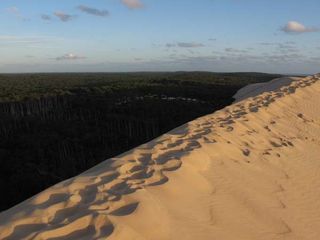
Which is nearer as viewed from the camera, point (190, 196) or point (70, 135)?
point (190, 196)

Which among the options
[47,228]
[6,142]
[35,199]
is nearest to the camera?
[47,228]

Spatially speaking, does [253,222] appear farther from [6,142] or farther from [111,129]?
[111,129]

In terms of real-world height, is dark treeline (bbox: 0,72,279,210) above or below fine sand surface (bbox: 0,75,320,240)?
below

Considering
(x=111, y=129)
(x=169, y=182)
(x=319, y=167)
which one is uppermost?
(x=169, y=182)

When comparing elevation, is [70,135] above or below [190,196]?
below

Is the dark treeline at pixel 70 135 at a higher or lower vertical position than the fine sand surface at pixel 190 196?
lower

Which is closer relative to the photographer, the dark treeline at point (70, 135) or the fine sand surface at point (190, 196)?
the fine sand surface at point (190, 196)

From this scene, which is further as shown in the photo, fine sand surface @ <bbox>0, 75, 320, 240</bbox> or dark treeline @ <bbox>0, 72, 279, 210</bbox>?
dark treeline @ <bbox>0, 72, 279, 210</bbox>

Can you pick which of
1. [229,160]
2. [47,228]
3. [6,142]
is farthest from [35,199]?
[6,142]
